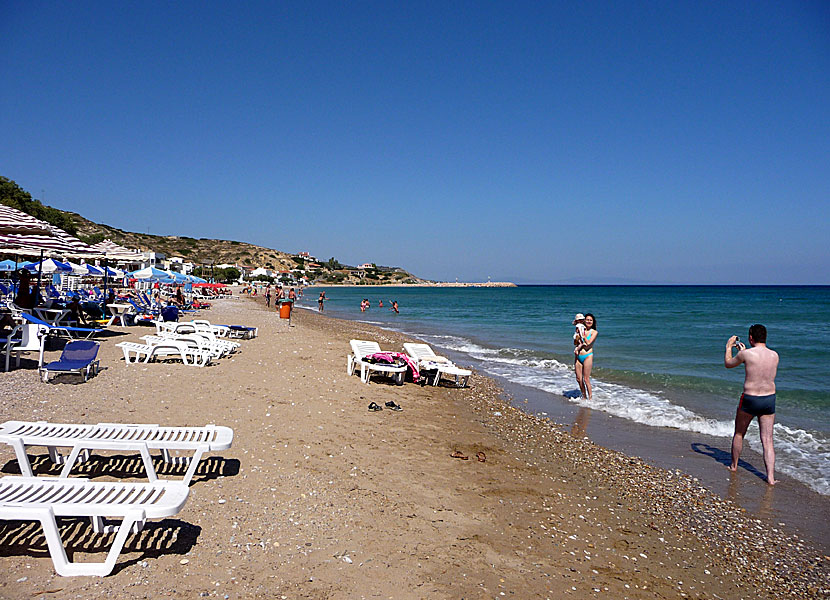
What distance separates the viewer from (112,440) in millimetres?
4168

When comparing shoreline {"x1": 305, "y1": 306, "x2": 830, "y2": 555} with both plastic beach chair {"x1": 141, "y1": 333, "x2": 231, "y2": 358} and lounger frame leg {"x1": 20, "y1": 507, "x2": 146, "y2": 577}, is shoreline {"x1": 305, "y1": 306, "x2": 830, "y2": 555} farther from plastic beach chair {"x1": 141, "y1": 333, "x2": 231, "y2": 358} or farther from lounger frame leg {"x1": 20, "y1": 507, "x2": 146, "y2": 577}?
plastic beach chair {"x1": 141, "y1": 333, "x2": 231, "y2": 358}

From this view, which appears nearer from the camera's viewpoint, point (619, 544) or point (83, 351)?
point (619, 544)

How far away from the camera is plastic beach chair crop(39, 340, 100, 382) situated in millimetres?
7516

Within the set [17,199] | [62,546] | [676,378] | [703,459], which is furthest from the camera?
[17,199]

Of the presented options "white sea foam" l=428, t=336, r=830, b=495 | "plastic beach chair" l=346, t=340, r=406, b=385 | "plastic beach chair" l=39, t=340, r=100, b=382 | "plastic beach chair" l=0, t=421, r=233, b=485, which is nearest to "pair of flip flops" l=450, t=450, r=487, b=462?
"plastic beach chair" l=0, t=421, r=233, b=485

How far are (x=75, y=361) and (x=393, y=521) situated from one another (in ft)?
20.1

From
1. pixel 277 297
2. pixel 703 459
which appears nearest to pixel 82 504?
pixel 703 459

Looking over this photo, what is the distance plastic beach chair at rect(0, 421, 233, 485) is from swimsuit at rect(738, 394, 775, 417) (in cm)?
571

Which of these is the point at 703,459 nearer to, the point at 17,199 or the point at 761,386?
the point at 761,386

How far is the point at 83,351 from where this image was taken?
7.80 metres

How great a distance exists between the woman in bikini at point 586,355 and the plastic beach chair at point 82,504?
7562 millimetres

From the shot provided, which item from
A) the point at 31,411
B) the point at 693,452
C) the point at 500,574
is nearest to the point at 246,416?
the point at 31,411

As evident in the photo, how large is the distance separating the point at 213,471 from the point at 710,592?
13.6ft

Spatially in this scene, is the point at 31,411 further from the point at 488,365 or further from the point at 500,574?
the point at 488,365
